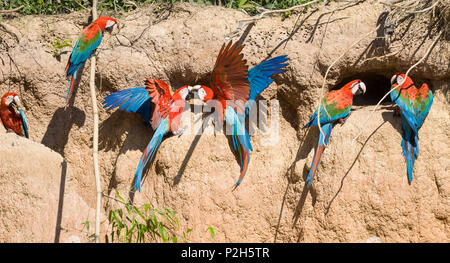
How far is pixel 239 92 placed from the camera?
343 centimetres

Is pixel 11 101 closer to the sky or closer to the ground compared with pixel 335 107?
closer to the sky

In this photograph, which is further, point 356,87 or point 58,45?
point 58,45

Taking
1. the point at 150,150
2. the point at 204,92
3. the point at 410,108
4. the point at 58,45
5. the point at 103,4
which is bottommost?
the point at 150,150

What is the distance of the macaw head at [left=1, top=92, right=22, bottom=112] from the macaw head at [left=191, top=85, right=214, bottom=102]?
1184mm

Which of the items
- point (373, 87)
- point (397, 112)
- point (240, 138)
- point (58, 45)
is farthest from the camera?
point (373, 87)

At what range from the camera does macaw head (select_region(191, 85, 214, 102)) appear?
350 cm

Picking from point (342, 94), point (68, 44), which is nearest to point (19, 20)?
point (68, 44)

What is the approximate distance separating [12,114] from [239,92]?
151 centimetres

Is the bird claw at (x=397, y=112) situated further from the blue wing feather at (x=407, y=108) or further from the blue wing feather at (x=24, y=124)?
the blue wing feather at (x=24, y=124)

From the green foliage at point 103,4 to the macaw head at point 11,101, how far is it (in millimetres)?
760

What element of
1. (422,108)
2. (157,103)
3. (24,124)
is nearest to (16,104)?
(24,124)

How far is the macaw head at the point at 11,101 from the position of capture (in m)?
3.61

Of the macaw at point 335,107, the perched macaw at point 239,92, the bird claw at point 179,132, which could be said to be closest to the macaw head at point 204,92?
the perched macaw at point 239,92

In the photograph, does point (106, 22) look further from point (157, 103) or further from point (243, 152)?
point (243, 152)
